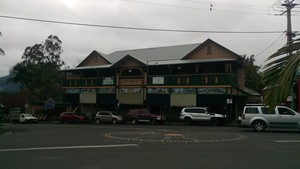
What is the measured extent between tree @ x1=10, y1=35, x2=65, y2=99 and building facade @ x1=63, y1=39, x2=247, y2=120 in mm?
9452

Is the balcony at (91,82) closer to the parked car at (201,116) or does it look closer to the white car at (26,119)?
the white car at (26,119)

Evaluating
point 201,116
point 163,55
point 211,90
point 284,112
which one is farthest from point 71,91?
point 284,112

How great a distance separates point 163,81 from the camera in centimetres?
3728

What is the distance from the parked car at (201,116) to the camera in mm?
31078

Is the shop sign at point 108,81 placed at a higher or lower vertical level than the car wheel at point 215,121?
higher

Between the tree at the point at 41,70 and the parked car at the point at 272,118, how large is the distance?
37916mm

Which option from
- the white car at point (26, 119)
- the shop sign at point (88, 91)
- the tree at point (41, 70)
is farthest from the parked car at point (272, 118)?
the tree at point (41, 70)

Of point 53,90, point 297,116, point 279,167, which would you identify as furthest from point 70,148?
point 53,90

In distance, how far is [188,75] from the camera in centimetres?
3575

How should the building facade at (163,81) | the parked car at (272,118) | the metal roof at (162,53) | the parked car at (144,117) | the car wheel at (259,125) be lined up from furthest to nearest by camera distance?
1. the metal roof at (162,53)
2. the building facade at (163,81)
3. the parked car at (144,117)
4. the car wheel at (259,125)
5. the parked car at (272,118)

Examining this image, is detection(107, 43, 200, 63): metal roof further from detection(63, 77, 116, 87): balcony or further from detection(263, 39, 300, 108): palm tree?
detection(263, 39, 300, 108): palm tree

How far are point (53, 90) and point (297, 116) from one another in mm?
44324

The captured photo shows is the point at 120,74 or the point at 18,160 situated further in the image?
the point at 120,74

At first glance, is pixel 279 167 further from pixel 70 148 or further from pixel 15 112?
pixel 15 112
